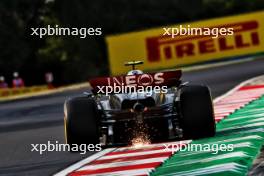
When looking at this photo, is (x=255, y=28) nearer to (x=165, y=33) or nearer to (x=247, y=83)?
(x=165, y=33)

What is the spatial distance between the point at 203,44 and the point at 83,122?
2951 centimetres

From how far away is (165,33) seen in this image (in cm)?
3981

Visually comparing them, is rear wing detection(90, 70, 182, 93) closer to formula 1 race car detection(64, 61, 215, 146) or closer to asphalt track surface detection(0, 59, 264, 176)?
formula 1 race car detection(64, 61, 215, 146)

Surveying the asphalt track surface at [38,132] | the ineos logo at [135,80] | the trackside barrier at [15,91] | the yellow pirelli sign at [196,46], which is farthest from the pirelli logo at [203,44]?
the ineos logo at [135,80]

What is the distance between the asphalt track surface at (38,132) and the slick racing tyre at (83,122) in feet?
1.19

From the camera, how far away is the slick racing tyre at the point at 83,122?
10.8m

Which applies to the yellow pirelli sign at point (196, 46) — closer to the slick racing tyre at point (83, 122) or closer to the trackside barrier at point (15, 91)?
the trackside barrier at point (15, 91)

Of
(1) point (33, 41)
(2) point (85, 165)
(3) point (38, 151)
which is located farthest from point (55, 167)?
(1) point (33, 41)

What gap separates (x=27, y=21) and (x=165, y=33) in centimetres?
2132

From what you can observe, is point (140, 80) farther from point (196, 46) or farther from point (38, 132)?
point (196, 46)

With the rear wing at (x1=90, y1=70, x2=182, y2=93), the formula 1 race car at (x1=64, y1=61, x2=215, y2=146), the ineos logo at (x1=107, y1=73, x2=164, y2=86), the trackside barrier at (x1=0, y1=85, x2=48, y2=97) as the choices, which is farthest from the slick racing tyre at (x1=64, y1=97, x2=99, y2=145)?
the trackside barrier at (x1=0, y1=85, x2=48, y2=97)

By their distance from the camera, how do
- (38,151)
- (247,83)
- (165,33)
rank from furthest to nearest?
1. (165,33)
2. (247,83)
3. (38,151)

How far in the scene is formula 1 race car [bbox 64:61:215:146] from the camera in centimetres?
1070

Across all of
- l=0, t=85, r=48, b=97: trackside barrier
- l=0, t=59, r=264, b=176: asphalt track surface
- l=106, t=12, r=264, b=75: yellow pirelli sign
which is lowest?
l=0, t=59, r=264, b=176: asphalt track surface
